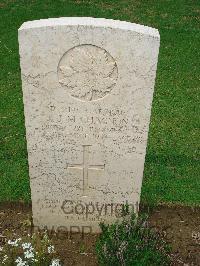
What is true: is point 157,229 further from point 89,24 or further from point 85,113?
point 89,24

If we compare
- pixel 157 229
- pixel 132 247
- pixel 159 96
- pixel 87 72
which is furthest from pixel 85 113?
pixel 159 96

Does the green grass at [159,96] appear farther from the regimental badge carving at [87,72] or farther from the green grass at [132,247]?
the regimental badge carving at [87,72]

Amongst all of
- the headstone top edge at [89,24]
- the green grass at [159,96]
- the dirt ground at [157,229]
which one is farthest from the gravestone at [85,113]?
the green grass at [159,96]

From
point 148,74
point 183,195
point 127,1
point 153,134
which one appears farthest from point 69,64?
point 127,1

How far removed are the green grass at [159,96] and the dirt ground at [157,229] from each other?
0.16 meters

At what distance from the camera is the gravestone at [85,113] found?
3799 millimetres

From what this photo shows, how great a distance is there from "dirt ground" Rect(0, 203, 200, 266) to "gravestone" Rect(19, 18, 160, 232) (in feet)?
0.61

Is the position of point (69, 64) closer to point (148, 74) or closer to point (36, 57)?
point (36, 57)

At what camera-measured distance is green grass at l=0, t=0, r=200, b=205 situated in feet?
18.5

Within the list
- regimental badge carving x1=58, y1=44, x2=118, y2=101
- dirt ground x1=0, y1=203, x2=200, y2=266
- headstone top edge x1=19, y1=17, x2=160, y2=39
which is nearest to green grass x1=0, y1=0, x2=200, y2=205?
dirt ground x1=0, y1=203, x2=200, y2=266

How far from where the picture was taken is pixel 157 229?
498cm

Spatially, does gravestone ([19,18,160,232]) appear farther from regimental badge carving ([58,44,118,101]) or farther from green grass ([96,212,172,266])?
green grass ([96,212,172,266])

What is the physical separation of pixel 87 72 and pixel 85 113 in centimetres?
40

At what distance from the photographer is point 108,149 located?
4.38m
